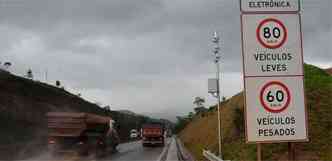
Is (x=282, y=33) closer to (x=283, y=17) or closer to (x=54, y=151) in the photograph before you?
(x=283, y=17)

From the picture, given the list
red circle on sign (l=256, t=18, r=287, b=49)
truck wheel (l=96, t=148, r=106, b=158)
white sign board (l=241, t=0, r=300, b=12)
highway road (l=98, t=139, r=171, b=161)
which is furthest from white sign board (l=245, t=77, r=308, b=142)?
truck wheel (l=96, t=148, r=106, b=158)

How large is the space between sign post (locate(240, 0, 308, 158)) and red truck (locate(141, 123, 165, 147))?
4933 centimetres

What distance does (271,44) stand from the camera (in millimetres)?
7324

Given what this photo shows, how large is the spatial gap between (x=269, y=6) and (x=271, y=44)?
1.84 ft

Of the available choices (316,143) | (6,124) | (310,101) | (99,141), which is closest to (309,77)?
(310,101)

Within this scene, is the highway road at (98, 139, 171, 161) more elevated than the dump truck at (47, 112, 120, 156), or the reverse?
the dump truck at (47, 112, 120, 156)

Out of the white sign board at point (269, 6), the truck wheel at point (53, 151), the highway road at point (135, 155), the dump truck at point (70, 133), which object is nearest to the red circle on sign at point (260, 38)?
Answer: the white sign board at point (269, 6)

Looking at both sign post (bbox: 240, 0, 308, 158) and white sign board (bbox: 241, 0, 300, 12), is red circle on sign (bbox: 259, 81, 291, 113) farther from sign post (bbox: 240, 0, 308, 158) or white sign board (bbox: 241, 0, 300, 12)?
white sign board (bbox: 241, 0, 300, 12)

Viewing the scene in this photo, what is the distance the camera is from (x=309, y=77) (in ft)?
94.5

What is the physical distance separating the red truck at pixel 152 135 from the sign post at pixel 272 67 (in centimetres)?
4933

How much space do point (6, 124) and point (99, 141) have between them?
409 inches

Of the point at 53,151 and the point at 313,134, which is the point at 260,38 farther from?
the point at 53,151

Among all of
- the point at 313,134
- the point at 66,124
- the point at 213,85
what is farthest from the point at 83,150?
the point at 313,134

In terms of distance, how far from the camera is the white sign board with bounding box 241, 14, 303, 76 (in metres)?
7.28
